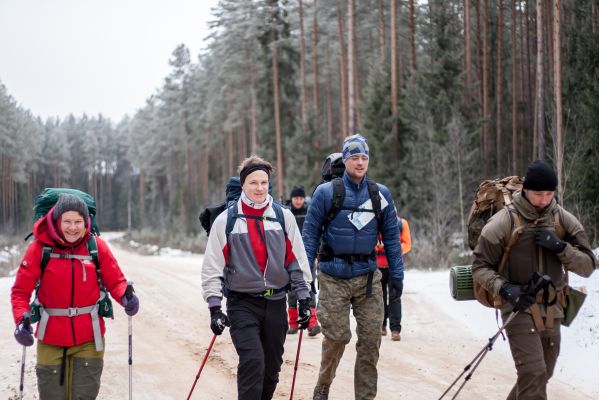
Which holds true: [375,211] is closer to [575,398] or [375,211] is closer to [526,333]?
[526,333]

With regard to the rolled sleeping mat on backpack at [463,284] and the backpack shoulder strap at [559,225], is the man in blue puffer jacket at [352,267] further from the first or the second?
the backpack shoulder strap at [559,225]

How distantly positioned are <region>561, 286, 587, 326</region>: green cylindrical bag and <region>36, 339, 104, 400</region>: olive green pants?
146 inches

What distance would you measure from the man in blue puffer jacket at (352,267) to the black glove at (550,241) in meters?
1.47

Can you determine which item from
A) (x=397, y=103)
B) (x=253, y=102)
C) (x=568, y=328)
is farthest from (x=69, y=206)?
(x=253, y=102)

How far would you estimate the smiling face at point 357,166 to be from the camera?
5.68 meters

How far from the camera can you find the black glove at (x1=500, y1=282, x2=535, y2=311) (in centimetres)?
458

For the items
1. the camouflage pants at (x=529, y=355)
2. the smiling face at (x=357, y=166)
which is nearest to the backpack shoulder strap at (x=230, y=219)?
the smiling face at (x=357, y=166)

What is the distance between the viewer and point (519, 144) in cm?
3259

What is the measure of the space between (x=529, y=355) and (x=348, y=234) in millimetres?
1844

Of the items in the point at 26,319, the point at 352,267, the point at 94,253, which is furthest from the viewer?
the point at 352,267

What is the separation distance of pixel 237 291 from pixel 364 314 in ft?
4.30

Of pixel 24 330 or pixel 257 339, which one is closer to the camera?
pixel 24 330

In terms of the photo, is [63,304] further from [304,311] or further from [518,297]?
[518,297]

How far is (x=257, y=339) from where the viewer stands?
4891 mm
